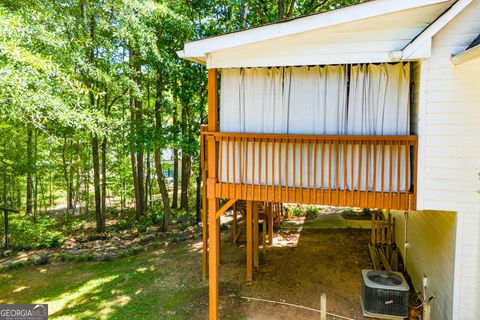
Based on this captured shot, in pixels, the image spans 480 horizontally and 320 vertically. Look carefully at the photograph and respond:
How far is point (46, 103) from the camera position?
21.3 ft

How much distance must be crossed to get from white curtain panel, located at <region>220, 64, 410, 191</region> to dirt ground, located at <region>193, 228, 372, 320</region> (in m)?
2.68

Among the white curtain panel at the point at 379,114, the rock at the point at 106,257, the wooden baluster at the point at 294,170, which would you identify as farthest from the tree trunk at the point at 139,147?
the white curtain panel at the point at 379,114

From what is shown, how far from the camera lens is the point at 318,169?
5.49 m

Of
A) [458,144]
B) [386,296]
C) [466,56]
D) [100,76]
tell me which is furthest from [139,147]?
[466,56]

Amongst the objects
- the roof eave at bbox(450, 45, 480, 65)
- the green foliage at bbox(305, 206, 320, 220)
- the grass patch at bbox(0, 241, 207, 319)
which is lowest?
the grass patch at bbox(0, 241, 207, 319)

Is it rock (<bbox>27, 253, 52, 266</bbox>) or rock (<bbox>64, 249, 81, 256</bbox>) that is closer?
rock (<bbox>27, 253, 52, 266</bbox>)

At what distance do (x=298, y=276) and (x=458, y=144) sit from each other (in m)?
4.73

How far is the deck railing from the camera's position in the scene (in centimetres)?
505

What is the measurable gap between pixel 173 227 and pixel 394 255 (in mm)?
8138

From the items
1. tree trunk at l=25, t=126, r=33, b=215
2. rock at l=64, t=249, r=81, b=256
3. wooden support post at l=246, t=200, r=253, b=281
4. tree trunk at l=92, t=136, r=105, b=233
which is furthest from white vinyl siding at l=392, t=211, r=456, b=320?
tree trunk at l=25, t=126, r=33, b=215

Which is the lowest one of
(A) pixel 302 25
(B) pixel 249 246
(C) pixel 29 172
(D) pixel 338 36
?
(B) pixel 249 246

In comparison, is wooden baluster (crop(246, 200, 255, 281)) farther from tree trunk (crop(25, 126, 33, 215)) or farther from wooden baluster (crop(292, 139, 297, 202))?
tree trunk (crop(25, 126, 33, 215))

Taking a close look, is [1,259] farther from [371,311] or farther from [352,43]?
[352,43]

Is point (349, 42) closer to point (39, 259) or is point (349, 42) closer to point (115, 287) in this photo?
point (115, 287)
